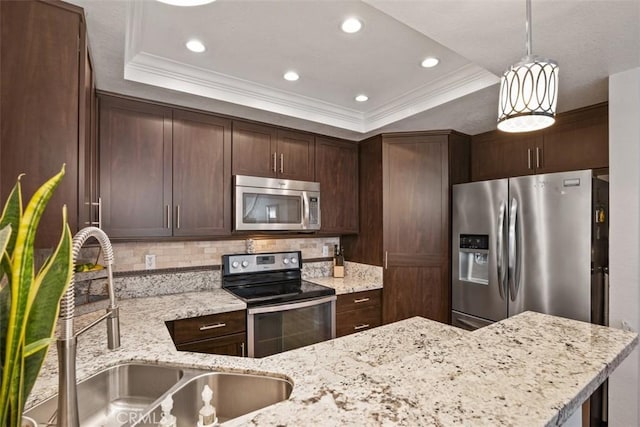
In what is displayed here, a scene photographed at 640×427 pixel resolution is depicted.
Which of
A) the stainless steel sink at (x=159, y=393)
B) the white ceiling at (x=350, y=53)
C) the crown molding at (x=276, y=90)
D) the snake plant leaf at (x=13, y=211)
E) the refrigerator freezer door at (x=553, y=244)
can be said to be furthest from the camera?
the refrigerator freezer door at (x=553, y=244)

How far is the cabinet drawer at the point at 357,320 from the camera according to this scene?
279cm

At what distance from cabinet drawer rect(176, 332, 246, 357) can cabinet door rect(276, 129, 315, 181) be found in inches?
53.9

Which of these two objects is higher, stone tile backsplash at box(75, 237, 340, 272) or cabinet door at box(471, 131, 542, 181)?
cabinet door at box(471, 131, 542, 181)

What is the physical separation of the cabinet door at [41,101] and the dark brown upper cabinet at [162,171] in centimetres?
93

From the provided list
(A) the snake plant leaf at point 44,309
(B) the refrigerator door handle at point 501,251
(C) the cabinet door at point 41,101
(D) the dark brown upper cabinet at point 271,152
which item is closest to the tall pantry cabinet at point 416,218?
(B) the refrigerator door handle at point 501,251

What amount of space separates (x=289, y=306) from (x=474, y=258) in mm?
1597

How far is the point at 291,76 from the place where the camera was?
2256 millimetres

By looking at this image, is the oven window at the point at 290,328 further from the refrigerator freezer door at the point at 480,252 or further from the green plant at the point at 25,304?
the green plant at the point at 25,304

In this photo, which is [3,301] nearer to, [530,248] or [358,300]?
[358,300]

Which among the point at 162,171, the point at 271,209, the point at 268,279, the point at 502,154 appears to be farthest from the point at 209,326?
the point at 502,154

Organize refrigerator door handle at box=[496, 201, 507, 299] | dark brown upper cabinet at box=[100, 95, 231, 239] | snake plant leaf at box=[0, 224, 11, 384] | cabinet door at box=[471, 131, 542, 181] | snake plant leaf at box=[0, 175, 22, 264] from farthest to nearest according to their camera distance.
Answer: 1. cabinet door at box=[471, 131, 542, 181]
2. refrigerator door handle at box=[496, 201, 507, 299]
3. dark brown upper cabinet at box=[100, 95, 231, 239]
4. snake plant leaf at box=[0, 175, 22, 264]
5. snake plant leaf at box=[0, 224, 11, 384]

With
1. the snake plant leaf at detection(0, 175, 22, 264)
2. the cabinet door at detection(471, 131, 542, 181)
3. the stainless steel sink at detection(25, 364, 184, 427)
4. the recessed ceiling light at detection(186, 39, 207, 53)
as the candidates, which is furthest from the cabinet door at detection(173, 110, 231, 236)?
the cabinet door at detection(471, 131, 542, 181)

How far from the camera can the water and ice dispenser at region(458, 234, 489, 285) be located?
2.62 meters

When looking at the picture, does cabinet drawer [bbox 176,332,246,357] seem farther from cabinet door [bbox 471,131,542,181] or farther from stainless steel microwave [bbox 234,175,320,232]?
cabinet door [bbox 471,131,542,181]
